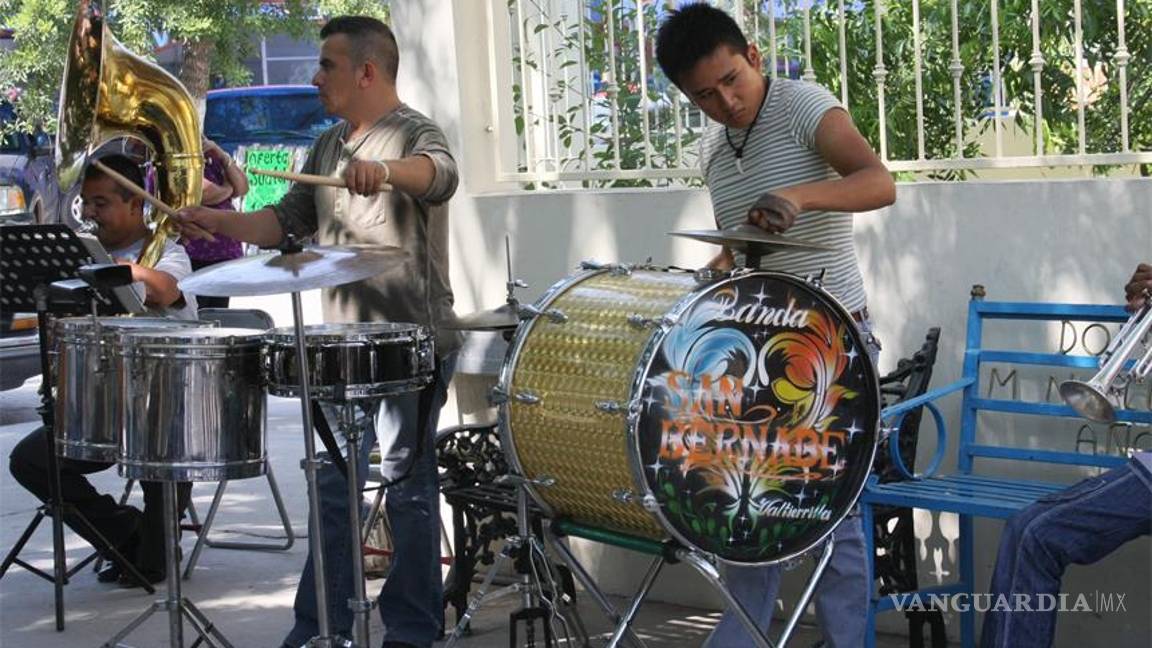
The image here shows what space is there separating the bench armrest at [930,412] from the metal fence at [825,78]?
0.99 meters

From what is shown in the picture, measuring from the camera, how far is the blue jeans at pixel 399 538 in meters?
5.02

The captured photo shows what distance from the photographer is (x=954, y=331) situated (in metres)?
5.07

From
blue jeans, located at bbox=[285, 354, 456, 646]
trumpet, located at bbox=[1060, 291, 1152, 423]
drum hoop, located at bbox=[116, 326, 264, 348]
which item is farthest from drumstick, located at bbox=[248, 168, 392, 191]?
trumpet, located at bbox=[1060, 291, 1152, 423]

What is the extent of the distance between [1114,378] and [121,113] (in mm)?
2998

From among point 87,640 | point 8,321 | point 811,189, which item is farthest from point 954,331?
point 8,321

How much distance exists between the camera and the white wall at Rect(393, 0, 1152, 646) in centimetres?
479

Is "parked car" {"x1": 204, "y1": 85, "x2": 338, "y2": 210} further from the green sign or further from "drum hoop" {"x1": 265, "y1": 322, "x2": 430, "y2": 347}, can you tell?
"drum hoop" {"x1": 265, "y1": 322, "x2": 430, "y2": 347}

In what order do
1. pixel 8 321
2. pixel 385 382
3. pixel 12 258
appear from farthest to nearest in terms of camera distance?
pixel 8 321, pixel 12 258, pixel 385 382

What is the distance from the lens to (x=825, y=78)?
19.8 feet

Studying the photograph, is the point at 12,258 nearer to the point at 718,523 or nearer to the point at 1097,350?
the point at 718,523

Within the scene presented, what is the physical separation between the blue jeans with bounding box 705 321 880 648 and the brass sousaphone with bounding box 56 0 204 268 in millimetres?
2064

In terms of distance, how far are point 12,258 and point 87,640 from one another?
1.32 metres

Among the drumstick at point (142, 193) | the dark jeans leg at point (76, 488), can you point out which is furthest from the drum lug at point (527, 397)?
the dark jeans leg at point (76, 488)

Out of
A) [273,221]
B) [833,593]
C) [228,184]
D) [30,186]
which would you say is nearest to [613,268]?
[833,593]
